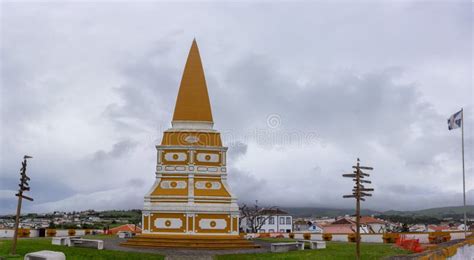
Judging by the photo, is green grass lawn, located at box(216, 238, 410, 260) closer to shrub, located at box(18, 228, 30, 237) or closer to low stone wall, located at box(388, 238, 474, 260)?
low stone wall, located at box(388, 238, 474, 260)

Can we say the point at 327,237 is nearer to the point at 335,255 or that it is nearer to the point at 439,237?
the point at 439,237

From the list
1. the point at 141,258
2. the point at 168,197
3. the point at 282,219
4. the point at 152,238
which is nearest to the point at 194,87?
the point at 168,197

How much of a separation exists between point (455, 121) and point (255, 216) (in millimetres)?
34362

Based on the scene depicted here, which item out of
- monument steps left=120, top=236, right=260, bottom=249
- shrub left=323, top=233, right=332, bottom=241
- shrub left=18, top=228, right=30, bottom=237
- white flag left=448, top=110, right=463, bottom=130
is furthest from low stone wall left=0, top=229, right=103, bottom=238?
white flag left=448, top=110, right=463, bottom=130

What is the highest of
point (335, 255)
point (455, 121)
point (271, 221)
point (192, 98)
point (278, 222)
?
point (192, 98)

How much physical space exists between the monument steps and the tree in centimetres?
2771

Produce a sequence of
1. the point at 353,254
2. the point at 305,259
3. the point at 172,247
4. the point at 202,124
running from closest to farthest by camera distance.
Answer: the point at 305,259
the point at 353,254
the point at 172,247
the point at 202,124

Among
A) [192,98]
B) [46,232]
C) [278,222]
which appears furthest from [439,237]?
[278,222]

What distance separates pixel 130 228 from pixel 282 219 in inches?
1454

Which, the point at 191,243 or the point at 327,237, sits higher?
the point at 191,243

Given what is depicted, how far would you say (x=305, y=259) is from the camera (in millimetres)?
22312

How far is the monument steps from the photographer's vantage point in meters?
29.4

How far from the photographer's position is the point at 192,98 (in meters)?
34.6

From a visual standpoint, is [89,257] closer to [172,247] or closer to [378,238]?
[172,247]
